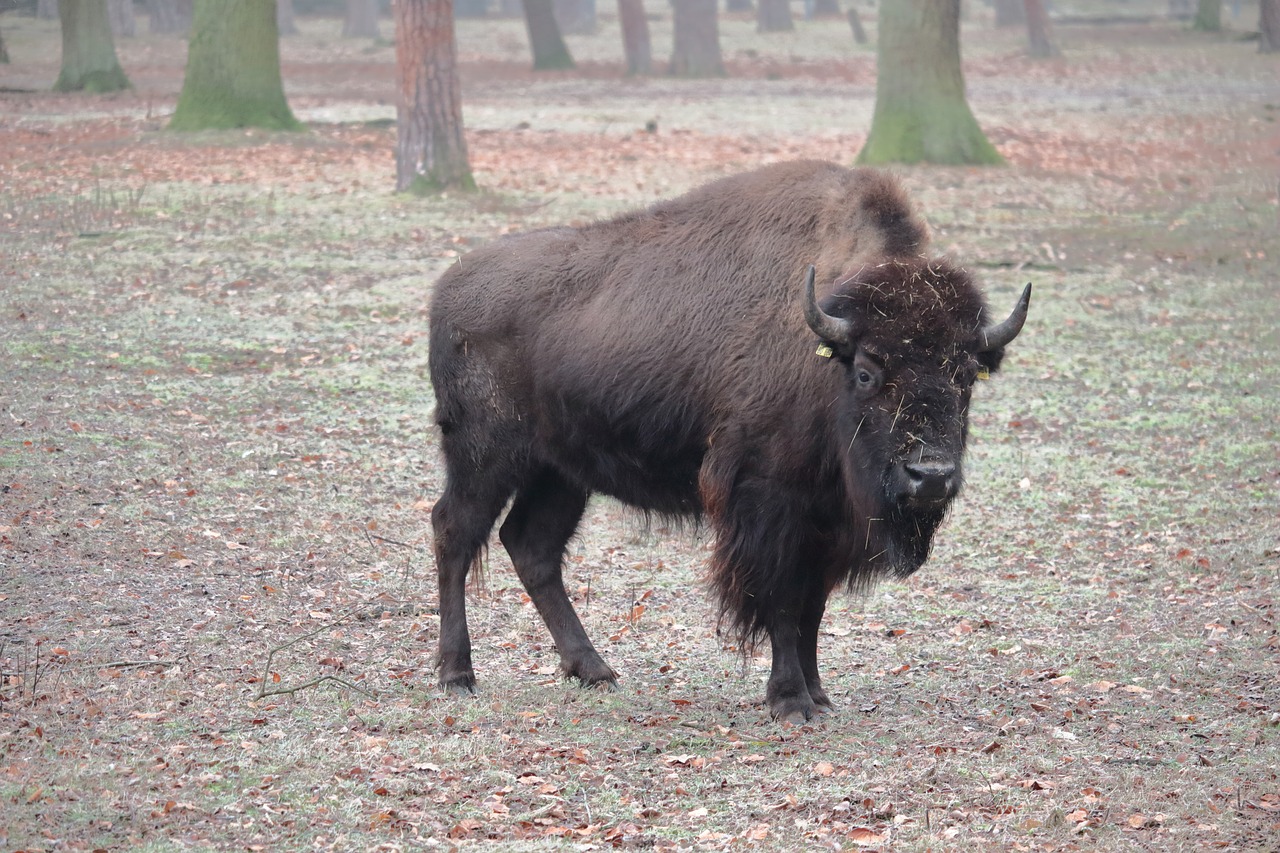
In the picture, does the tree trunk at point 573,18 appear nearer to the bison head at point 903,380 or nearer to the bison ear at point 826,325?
the bison head at point 903,380

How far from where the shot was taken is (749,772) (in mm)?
5766

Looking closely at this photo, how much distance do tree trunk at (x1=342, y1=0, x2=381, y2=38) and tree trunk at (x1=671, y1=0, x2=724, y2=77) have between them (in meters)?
13.6

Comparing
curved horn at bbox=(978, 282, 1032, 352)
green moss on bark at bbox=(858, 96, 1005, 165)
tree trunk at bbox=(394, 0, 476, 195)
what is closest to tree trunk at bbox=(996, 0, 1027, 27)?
green moss on bark at bbox=(858, 96, 1005, 165)

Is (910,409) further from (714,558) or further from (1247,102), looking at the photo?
(1247,102)

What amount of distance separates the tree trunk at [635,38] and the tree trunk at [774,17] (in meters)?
12.4

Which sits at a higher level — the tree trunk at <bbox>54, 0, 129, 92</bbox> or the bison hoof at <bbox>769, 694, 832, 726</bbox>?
the tree trunk at <bbox>54, 0, 129, 92</bbox>

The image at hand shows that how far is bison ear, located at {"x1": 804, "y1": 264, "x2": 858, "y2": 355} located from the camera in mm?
5871

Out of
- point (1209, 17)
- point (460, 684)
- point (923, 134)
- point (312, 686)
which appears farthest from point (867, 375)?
point (1209, 17)

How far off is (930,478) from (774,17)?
47.3 meters

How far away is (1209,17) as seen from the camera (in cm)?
4622

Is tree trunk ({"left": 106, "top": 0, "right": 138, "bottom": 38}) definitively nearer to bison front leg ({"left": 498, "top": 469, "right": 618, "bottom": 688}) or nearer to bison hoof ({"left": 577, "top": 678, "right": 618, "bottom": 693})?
bison front leg ({"left": 498, "top": 469, "right": 618, "bottom": 688})

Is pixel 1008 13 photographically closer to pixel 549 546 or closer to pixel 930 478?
Answer: pixel 549 546

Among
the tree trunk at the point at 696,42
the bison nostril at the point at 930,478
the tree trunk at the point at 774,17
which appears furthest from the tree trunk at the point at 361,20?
the bison nostril at the point at 930,478

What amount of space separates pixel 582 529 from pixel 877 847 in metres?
4.59
